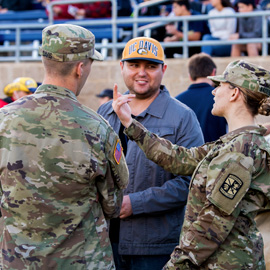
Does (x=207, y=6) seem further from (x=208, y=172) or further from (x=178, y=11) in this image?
(x=208, y=172)

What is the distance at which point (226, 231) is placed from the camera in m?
2.75

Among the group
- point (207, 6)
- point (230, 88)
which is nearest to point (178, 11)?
point (207, 6)

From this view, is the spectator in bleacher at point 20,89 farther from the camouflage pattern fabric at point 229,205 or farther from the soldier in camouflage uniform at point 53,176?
the camouflage pattern fabric at point 229,205

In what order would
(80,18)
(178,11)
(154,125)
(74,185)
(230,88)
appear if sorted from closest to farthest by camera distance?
(74,185), (230,88), (154,125), (178,11), (80,18)

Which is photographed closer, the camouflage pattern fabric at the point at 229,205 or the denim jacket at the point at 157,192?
the camouflage pattern fabric at the point at 229,205

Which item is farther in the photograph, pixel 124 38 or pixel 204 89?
pixel 124 38

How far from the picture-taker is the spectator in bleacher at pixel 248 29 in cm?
780

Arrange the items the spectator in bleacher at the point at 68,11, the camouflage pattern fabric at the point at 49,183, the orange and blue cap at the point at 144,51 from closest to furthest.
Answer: the camouflage pattern fabric at the point at 49,183 → the orange and blue cap at the point at 144,51 → the spectator in bleacher at the point at 68,11

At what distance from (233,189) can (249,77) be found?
62 centimetres

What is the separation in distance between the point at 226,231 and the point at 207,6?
6957 mm

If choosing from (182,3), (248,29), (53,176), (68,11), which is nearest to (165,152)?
(53,176)

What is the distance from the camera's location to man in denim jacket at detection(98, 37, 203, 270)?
366 centimetres

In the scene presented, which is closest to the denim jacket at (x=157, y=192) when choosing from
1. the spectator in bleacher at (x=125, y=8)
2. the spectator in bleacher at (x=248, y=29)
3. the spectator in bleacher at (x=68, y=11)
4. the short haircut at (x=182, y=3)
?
the spectator in bleacher at (x=248, y=29)

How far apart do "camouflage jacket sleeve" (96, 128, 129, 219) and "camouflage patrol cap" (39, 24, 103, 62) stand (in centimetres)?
42
